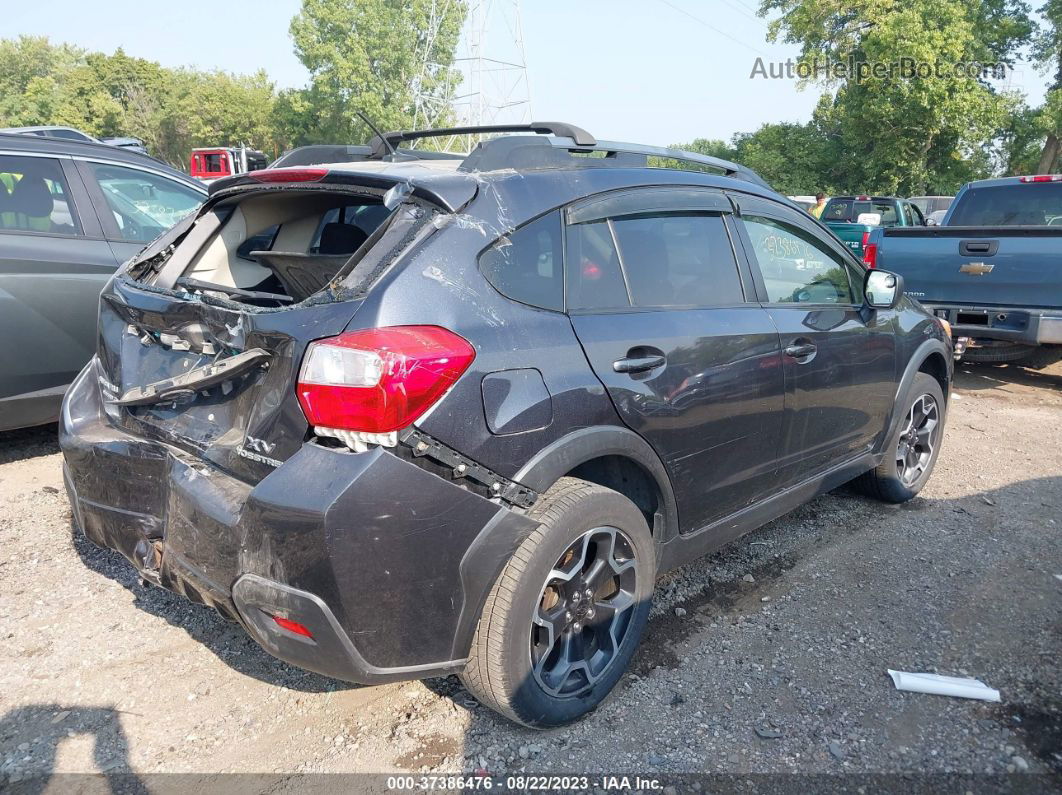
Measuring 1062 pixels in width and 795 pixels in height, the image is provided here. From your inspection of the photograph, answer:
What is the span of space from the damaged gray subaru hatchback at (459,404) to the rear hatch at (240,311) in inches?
0.4

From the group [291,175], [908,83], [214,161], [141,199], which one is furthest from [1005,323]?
[214,161]

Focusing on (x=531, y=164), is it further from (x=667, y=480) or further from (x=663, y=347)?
(x=667, y=480)

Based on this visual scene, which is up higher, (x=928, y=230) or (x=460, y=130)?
(x=460, y=130)

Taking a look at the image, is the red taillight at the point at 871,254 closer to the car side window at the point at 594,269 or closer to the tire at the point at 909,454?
the tire at the point at 909,454

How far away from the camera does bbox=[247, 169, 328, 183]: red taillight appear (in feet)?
8.33

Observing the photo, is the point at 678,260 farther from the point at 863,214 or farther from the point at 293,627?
the point at 863,214

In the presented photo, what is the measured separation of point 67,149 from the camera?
4746 millimetres

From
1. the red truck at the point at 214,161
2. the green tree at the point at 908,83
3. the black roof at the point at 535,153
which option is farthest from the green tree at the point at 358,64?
the black roof at the point at 535,153

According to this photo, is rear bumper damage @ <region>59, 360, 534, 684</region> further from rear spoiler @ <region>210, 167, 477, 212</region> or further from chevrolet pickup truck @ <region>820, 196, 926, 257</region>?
chevrolet pickup truck @ <region>820, 196, 926, 257</region>

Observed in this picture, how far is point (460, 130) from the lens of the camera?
3.19m

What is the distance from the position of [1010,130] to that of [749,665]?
29425mm

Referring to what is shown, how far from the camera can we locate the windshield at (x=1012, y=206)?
7.67 m

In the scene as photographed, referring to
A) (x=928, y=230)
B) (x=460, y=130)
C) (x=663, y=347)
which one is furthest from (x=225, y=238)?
(x=928, y=230)

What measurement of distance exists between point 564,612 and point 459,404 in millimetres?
843
